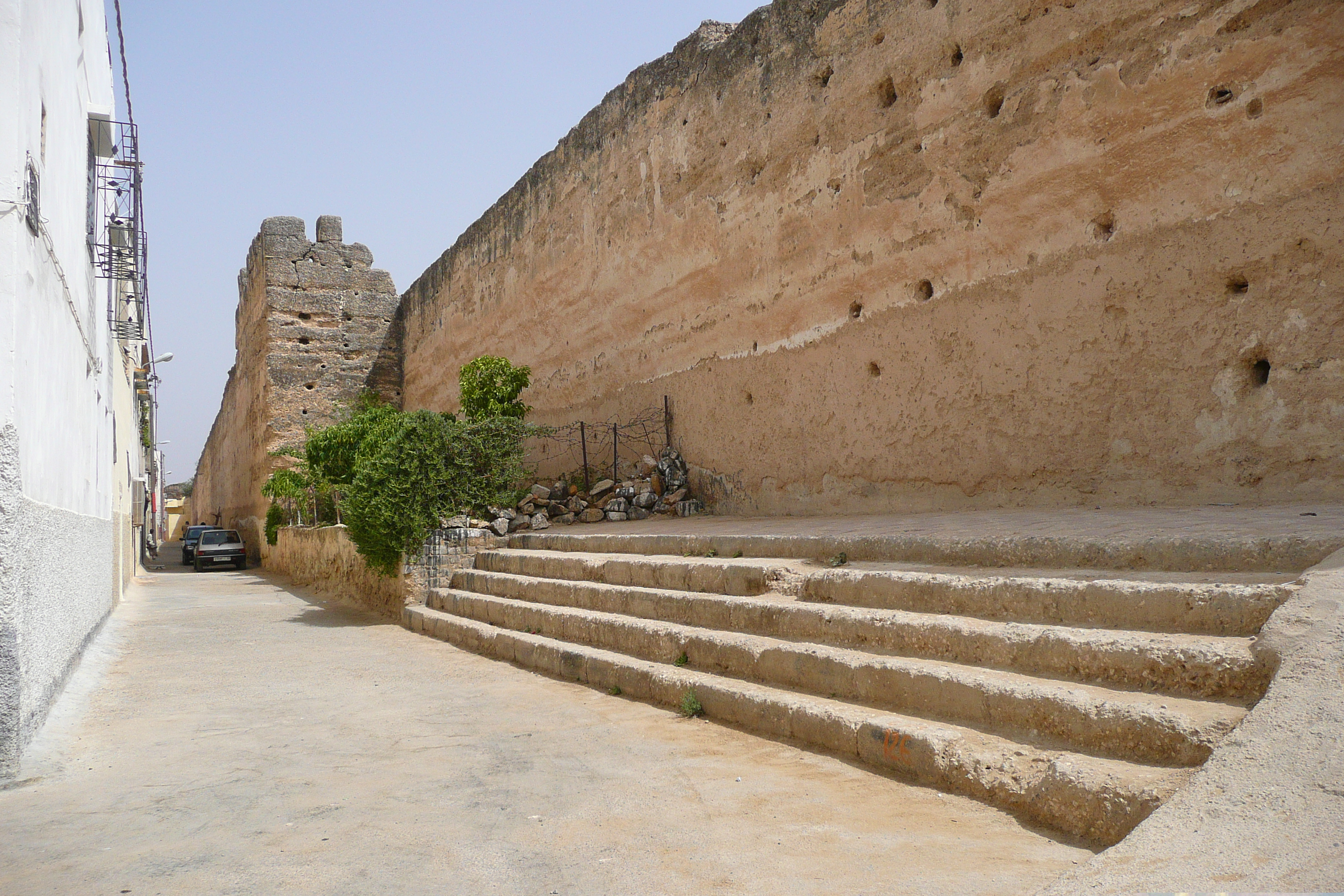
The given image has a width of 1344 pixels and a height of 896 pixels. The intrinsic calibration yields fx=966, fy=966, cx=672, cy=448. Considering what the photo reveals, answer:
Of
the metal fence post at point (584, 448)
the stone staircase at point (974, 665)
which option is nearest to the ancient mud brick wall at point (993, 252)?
the metal fence post at point (584, 448)

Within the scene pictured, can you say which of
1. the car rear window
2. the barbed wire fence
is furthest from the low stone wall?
the car rear window

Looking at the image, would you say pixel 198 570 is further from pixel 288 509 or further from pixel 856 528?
pixel 856 528

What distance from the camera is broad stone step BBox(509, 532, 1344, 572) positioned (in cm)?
350

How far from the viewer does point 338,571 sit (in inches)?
487

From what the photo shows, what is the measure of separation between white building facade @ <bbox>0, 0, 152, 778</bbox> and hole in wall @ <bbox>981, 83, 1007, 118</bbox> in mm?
5618

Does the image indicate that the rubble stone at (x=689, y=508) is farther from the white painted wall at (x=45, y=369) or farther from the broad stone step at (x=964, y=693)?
the white painted wall at (x=45, y=369)

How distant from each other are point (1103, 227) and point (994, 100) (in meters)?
1.37

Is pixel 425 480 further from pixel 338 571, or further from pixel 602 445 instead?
pixel 338 571

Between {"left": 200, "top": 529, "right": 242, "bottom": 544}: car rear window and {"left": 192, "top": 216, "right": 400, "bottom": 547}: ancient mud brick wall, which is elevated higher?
{"left": 192, "top": 216, "right": 400, "bottom": 547}: ancient mud brick wall

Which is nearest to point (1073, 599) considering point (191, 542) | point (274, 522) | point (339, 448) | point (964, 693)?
point (964, 693)

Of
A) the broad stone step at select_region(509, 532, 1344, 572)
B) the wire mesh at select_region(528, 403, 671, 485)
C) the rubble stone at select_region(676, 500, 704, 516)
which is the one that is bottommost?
the broad stone step at select_region(509, 532, 1344, 572)

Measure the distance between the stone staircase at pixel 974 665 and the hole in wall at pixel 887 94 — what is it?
3.87 metres

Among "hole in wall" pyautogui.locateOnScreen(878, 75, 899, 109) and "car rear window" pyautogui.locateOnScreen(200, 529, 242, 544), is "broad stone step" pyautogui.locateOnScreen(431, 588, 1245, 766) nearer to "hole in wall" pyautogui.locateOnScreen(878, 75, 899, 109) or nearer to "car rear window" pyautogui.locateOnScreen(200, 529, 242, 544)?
"hole in wall" pyautogui.locateOnScreen(878, 75, 899, 109)

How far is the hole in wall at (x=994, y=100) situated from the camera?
666cm
